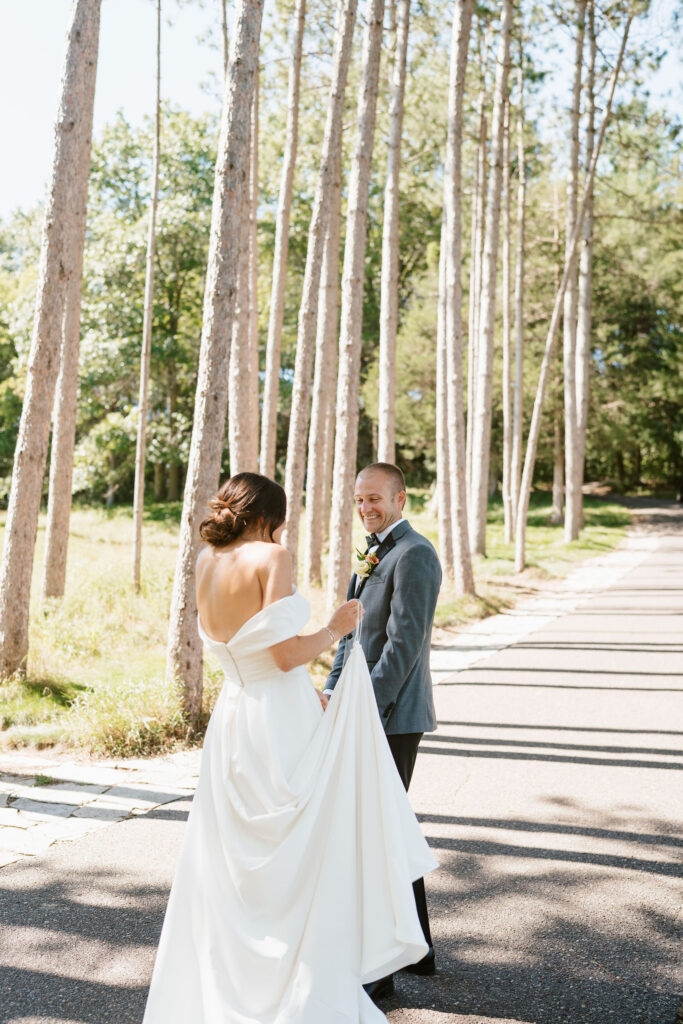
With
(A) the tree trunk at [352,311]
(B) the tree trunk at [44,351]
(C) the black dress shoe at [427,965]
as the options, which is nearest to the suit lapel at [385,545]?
(C) the black dress shoe at [427,965]

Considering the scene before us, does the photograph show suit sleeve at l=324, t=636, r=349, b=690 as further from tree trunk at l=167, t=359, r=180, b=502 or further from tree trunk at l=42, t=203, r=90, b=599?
tree trunk at l=167, t=359, r=180, b=502

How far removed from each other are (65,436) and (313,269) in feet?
15.3

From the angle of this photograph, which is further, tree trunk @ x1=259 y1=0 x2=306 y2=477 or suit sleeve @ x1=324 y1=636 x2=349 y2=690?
tree trunk @ x1=259 y1=0 x2=306 y2=477

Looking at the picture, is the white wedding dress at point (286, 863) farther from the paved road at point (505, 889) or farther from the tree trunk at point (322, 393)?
the tree trunk at point (322, 393)

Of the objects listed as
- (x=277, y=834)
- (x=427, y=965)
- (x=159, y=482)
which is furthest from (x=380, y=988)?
(x=159, y=482)

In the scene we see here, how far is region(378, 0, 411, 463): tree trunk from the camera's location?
54.2 ft

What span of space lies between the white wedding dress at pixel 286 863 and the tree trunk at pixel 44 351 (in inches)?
237

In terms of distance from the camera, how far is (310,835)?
3.41 m

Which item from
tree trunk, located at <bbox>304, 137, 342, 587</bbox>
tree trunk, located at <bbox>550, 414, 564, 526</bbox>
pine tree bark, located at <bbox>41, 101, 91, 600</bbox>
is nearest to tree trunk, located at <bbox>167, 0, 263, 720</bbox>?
pine tree bark, located at <bbox>41, 101, 91, 600</bbox>

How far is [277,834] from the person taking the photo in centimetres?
341

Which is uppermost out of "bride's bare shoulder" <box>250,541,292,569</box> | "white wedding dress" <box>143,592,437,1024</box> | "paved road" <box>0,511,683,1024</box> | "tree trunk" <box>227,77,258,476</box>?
"tree trunk" <box>227,77,258,476</box>

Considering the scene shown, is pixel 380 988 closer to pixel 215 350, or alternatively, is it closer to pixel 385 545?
pixel 385 545

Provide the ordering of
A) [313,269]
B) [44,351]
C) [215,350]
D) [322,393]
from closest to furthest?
[215,350] < [44,351] < [313,269] < [322,393]

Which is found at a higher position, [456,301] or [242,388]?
[456,301]
